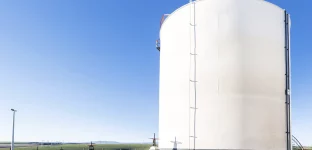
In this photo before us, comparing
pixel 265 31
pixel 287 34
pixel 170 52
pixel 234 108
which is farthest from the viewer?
pixel 170 52

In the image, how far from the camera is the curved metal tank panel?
832 cm

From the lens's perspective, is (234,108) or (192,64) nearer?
(234,108)

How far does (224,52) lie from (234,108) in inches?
76.7

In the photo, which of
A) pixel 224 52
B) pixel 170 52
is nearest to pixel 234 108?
pixel 224 52

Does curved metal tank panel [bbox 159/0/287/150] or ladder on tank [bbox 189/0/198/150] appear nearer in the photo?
curved metal tank panel [bbox 159/0/287/150]

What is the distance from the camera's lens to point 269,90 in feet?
28.3

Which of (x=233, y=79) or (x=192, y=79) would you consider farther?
(x=192, y=79)

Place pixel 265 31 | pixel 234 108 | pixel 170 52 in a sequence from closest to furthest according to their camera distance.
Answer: pixel 234 108 → pixel 265 31 → pixel 170 52

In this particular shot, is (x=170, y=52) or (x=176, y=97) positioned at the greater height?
(x=170, y=52)

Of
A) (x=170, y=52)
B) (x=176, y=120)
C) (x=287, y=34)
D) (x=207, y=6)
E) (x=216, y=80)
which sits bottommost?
(x=176, y=120)

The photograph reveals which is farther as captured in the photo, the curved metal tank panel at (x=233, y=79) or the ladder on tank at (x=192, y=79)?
the ladder on tank at (x=192, y=79)

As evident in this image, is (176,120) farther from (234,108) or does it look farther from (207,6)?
(207,6)

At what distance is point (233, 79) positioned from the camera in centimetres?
851

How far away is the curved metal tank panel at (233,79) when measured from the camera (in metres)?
8.32
